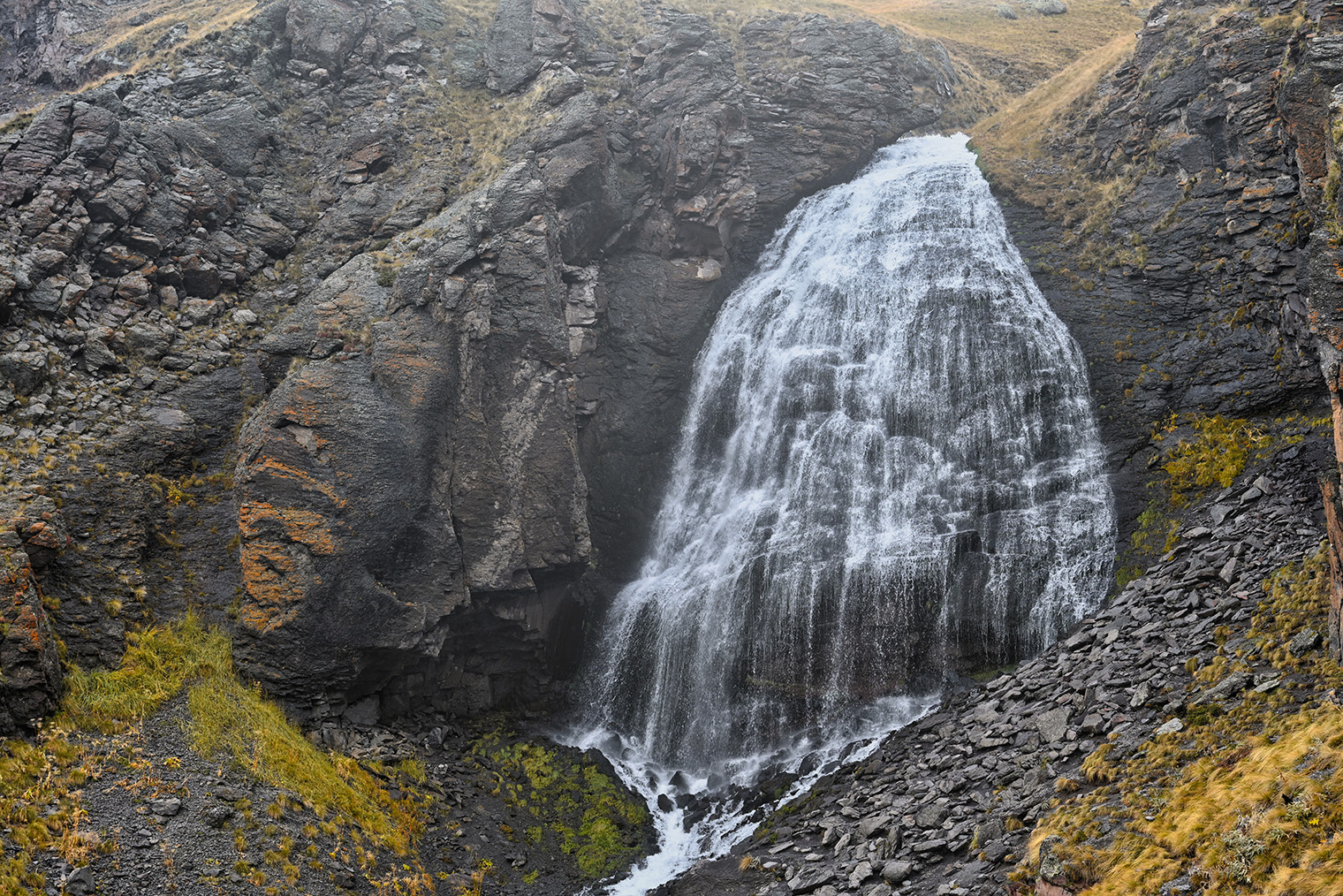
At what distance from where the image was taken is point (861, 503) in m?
22.0

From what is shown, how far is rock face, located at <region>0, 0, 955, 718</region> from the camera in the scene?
18.2m

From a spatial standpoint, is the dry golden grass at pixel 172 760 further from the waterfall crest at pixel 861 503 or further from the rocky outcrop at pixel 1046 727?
the waterfall crest at pixel 861 503

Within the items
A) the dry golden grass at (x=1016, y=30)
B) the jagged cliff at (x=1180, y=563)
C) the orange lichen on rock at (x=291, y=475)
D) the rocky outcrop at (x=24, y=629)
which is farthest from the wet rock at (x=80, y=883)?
the dry golden grass at (x=1016, y=30)

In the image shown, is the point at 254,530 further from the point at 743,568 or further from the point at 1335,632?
the point at 1335,632

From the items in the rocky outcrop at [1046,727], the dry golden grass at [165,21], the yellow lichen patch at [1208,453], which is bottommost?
the rocky outcrop at [1046,727]

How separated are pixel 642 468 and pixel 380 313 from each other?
9.73 metres

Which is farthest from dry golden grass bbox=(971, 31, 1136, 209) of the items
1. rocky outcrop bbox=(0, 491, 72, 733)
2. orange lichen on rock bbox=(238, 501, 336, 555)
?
rocky outcrop bbox=(0, 491, 72, 733)

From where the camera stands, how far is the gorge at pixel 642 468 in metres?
13.0

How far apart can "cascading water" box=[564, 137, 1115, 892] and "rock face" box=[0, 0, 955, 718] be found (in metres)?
2.58

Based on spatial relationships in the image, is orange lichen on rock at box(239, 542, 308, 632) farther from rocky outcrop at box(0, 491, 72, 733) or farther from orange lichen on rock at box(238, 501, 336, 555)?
rocky outcrop at box(0, 491, 72, 733)

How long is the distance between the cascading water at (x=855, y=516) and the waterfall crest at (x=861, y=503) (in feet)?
0.19

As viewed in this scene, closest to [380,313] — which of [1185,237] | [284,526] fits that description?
[284,526]

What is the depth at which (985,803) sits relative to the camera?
12.5 metres

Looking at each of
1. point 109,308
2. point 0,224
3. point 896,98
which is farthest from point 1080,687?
point 896,98
